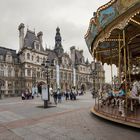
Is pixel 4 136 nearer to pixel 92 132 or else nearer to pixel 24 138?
pixel 24 138

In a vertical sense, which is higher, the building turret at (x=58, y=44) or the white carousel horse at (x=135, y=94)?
the building turret at (x=58, y=44)

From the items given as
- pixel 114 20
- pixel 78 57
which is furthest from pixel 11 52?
pixel 114 20

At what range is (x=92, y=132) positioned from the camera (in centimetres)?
866

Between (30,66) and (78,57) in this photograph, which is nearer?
(30,66)

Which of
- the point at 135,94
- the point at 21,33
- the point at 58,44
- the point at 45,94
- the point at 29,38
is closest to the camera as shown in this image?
the point at 135,94

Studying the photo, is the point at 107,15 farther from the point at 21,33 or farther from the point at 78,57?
the point at 78,57

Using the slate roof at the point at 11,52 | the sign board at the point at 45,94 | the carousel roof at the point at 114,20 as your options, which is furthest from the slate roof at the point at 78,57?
the carousel roof at the point at 114,20

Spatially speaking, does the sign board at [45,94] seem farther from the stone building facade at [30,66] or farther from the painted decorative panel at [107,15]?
the stone building facade at [30,66]

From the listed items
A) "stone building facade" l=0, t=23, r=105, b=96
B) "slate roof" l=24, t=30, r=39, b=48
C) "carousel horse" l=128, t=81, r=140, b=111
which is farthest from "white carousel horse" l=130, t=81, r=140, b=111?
"slate roof" l=24, t=30, r=39, b=48

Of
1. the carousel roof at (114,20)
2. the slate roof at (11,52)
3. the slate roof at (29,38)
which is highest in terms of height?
the slate roof at (29,38)

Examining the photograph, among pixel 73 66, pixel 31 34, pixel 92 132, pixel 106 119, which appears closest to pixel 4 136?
pixel 92 132

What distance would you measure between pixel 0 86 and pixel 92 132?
48776 mm

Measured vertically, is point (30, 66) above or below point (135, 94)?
above

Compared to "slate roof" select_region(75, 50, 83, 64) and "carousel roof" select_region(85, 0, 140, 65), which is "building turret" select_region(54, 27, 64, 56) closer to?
"slate roof" select_region(75, 50, 83, 64)
